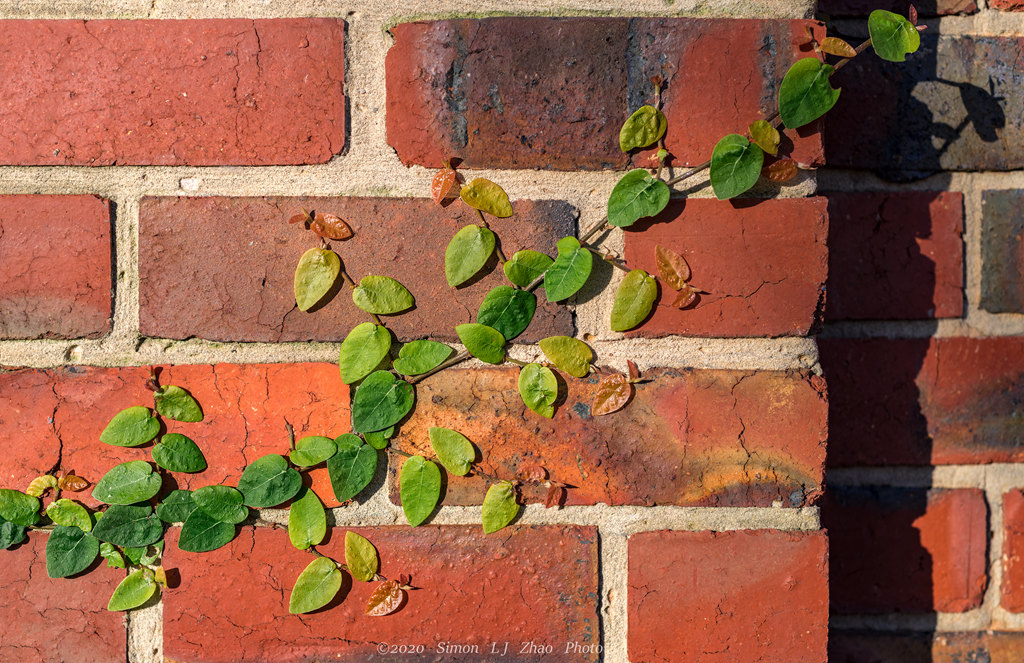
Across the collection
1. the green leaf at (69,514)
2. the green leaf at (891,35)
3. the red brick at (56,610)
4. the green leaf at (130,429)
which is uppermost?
the green leaf at (891,35)

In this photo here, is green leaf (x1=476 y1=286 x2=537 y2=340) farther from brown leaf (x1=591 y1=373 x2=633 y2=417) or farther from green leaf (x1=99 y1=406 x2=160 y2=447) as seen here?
green leaf (x1=99 y1=406 x2=160 y2=447)

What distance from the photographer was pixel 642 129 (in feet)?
1.26

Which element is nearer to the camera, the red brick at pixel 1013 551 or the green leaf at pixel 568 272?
the green leaf at pixel 568 272

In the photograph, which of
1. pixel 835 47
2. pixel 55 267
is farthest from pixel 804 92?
pixel 55 267

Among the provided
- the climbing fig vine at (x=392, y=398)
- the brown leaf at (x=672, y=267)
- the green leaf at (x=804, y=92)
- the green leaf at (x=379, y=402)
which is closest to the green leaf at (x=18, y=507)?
the climbing fig vine at (x=392, y=398)

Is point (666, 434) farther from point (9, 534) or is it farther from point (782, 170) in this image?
point (9, 534)

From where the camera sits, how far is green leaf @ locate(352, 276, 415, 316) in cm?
39

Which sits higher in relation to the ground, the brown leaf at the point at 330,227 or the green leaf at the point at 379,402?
the brown leaf at the point at 330,227

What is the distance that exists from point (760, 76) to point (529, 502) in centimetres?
30

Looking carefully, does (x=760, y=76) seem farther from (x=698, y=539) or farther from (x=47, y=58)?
(x=47, y=58)

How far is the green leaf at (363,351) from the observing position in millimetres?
386

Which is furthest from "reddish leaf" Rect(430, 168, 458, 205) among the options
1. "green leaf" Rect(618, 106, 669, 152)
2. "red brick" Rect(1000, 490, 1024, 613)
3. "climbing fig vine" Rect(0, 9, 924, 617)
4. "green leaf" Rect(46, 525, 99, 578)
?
"red brick" Rect(1000, 490, 1024, 613)

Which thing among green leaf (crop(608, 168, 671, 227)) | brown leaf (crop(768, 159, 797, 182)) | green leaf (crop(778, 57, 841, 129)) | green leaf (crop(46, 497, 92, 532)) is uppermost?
green leaf (crop(778, 57, 841, 129))

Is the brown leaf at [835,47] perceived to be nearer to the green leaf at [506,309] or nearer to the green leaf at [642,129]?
the green leaf at [642,129]
